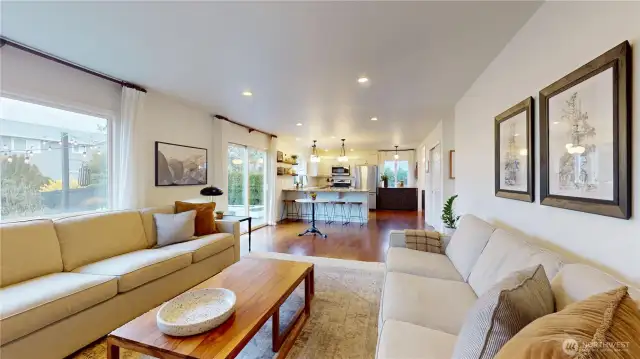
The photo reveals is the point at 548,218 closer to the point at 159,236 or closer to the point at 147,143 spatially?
the point at 159,236

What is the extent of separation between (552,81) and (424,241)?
1.73 metres

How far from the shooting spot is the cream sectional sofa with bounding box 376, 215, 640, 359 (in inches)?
42.8

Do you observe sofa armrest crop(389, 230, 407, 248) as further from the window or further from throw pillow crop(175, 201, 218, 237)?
the window

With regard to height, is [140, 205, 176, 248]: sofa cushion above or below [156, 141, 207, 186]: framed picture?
below

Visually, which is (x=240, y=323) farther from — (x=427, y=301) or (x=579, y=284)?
(x=579, y=284)

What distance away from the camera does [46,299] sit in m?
1.66

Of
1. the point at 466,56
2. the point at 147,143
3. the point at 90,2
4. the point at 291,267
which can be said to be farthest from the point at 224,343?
the point at 147,143

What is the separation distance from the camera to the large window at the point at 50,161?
2.35 metres

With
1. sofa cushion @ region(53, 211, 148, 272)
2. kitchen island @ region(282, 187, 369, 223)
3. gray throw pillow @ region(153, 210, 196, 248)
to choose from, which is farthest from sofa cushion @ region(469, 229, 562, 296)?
kitchen island @ region(282, 187, 369, 223)

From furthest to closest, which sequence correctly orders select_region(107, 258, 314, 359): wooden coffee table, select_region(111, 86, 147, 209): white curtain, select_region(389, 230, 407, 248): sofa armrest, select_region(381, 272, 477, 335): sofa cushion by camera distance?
1. select_region(111, 86, 147, 209): white curtain
2. select_region(389, 230, 407, 248): sofa armrest
3. select_region(381, 272, 477, 335): sofa cushion
4. select_region(107, 258, 314, 359): wooden coffee table

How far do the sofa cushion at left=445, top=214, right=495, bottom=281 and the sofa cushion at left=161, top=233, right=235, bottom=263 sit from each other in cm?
256

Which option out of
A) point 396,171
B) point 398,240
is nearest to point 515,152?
point 398,240

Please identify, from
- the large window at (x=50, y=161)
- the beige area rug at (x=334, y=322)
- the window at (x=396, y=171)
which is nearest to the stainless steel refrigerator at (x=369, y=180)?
the window at (x=396, y=171)

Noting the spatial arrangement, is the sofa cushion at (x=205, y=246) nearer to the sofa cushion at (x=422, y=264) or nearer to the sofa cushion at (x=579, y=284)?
the sofa cushion at (x=422, y=264)
